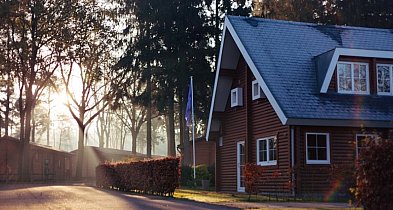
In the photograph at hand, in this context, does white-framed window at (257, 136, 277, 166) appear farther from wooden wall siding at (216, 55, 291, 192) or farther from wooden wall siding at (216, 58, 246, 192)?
wooden wall siding at (216, 58, 246, 192)

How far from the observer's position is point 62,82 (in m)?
54.2

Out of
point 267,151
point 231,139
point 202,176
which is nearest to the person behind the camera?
point 267,151

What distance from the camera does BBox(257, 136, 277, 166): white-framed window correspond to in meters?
24.6

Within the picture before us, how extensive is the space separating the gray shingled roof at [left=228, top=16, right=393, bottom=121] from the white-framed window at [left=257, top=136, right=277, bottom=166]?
2.39 metres

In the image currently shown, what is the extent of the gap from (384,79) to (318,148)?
14.5ft

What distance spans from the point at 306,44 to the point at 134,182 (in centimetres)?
983

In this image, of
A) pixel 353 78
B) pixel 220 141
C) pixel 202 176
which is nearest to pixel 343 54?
pixel 353 78

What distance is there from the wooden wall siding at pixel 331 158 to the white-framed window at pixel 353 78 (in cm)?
184

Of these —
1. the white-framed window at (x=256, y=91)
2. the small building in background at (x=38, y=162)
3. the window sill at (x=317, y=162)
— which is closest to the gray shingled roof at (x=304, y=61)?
the white-framed window at (x=256, y=91)

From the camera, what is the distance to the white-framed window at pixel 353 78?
961 inches

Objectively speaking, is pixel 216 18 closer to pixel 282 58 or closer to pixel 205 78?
pixel 205 78

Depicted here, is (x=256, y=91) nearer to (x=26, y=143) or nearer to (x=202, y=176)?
(x=202, y=176)

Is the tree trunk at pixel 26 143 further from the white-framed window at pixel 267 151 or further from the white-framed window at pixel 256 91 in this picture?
the white-framed window at pixel 267 151

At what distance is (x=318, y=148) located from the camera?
76.8 ft
